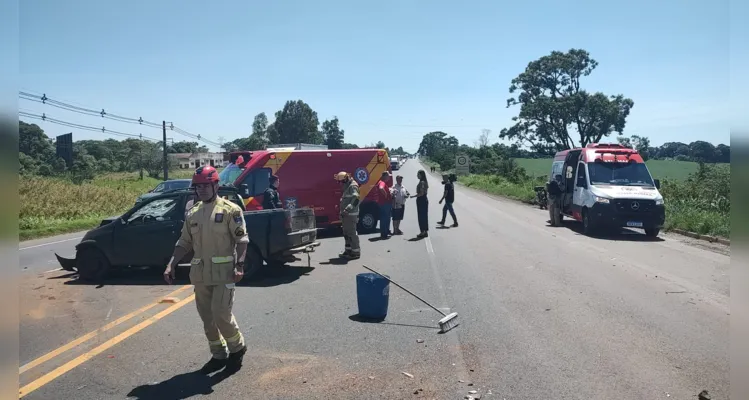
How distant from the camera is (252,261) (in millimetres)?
10273

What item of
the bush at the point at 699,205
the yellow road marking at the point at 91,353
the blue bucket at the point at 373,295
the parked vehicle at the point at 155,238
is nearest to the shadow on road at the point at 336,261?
the parked vehicle at the point at 155,238

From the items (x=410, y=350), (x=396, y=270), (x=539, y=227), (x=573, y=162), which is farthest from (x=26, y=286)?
(x=573, y=162)

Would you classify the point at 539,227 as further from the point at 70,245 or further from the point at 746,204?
the point at 746,204

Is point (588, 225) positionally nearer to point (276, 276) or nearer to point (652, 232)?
point (652, 232)

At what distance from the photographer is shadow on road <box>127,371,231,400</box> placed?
496 centimetres

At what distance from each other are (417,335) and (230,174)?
10.9 meters

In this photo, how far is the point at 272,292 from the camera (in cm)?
924

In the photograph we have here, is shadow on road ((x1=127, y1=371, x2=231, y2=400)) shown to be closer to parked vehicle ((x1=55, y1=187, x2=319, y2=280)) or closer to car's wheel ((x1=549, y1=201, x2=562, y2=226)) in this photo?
parked vehicle ((x1=55, y1=187, x2=319, y2=280))

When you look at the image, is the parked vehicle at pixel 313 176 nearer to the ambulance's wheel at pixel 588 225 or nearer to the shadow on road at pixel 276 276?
the shadow on road at pixel 276 276

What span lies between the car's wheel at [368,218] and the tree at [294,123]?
3363 inches

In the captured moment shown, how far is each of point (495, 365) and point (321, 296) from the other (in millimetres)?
3838

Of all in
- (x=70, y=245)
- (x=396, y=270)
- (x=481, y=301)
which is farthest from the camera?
(x=70, y=245)

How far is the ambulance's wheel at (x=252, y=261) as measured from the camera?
10219 mm

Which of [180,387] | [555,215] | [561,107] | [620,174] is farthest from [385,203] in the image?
[561,107]
